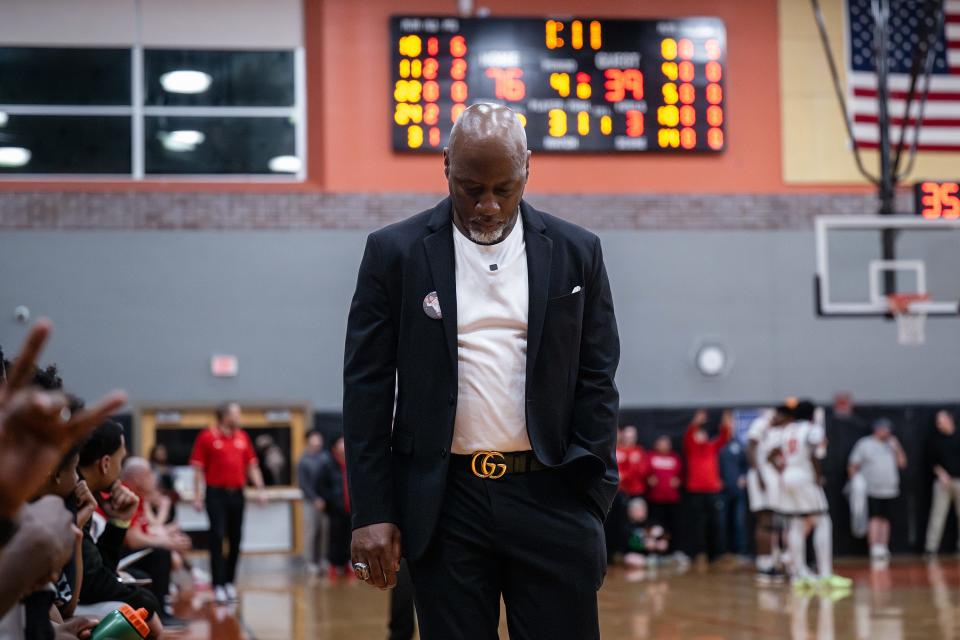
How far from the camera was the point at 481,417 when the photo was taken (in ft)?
10.4

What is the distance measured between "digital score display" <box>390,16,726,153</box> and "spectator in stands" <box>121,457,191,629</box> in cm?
727

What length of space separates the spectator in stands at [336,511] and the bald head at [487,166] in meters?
11.7

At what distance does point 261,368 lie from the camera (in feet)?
52.2

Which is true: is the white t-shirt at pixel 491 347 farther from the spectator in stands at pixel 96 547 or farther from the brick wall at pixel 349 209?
the brick wall at pixel 349 209

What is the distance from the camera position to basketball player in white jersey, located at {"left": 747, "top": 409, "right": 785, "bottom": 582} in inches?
497

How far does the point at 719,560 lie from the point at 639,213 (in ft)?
15.3

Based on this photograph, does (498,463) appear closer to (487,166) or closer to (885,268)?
(487,166)

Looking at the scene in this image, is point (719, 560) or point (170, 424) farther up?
point (170, 424)

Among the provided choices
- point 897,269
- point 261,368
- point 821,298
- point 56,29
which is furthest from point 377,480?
point 56,29

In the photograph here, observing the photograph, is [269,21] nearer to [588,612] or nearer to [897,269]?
[897,269]

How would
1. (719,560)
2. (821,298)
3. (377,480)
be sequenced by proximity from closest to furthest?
(377,480) < (821,298) < (719,560)

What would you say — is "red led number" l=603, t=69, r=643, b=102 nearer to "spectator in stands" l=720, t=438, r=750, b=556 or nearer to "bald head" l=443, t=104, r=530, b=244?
"spectator in stands" l=720, t=438, r=750, b=556

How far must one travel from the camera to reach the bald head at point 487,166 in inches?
120

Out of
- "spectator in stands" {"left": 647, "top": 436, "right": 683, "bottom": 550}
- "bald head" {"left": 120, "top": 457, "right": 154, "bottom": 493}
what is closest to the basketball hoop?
"spectator in stands" {"left": 647, "top": 436, "right": 683, "bottom": 550}
